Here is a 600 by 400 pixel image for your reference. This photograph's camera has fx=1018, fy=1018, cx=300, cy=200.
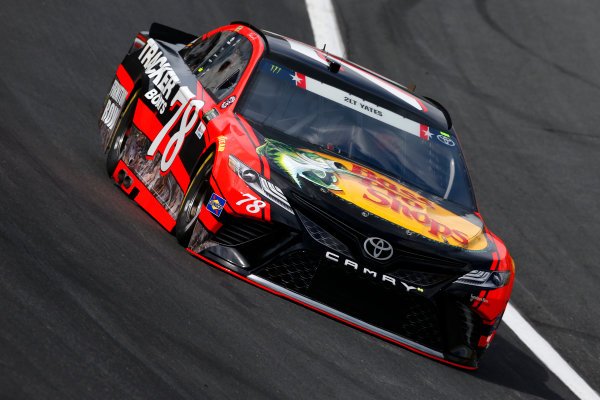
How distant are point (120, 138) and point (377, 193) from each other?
2.86 m

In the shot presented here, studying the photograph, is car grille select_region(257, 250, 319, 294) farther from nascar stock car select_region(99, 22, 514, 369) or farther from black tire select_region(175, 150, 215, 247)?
black tire select_region(175, 150, 215, 247)

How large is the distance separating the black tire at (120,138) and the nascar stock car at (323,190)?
0.18 meters

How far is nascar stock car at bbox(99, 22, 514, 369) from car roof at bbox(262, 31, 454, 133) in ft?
0.06

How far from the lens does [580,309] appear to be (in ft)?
30.8

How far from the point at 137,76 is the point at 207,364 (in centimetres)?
407

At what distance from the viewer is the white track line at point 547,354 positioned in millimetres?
7590

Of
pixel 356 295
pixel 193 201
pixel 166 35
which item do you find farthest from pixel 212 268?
pixel 166 35

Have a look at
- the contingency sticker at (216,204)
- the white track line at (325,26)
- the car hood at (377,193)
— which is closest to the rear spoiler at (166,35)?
the car hood at (377,193)

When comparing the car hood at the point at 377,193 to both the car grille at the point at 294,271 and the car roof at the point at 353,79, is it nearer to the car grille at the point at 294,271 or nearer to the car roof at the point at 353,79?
the car grille at the point at 294,271

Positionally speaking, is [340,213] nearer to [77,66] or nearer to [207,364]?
[207,364]

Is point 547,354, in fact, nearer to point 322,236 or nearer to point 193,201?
point 322,236

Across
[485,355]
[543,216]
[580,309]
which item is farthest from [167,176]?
[543,216]

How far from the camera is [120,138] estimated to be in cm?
862

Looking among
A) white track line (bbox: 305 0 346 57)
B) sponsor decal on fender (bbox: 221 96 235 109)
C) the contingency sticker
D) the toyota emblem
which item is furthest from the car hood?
white track line (bbox: 305 0 346 57)
